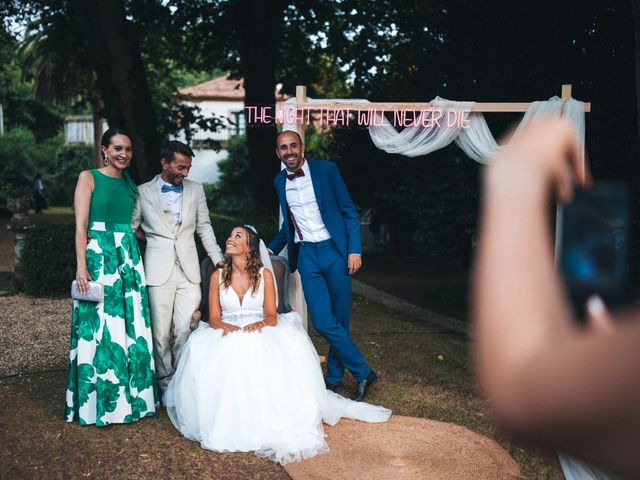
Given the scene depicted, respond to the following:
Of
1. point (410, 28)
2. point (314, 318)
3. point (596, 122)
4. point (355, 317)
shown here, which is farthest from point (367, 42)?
point (314, 318)

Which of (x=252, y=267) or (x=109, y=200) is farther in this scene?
(x=252, y=267)

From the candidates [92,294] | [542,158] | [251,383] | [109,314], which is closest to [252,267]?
[251,383]

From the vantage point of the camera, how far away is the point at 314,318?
616cm

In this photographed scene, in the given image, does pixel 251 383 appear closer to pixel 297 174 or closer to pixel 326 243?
pixel 326 243

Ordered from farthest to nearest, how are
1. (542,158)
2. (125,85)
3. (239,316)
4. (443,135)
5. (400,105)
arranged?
(125,85), (443,135), (400,105), (239,316), (542,158)

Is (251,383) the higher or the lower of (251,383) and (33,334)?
the higher

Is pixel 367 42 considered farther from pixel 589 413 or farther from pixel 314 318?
pixel 589 413

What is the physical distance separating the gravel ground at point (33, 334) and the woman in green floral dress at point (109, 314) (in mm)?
2127

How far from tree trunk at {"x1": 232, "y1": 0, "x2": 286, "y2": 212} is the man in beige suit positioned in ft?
30.0

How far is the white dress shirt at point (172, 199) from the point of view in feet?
19.7

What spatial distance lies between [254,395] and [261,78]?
11488mm

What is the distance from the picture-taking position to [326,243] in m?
6.20

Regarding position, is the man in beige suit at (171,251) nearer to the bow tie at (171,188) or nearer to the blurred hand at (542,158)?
the bow tie at (171,188)

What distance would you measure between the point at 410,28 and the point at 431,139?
789cm
